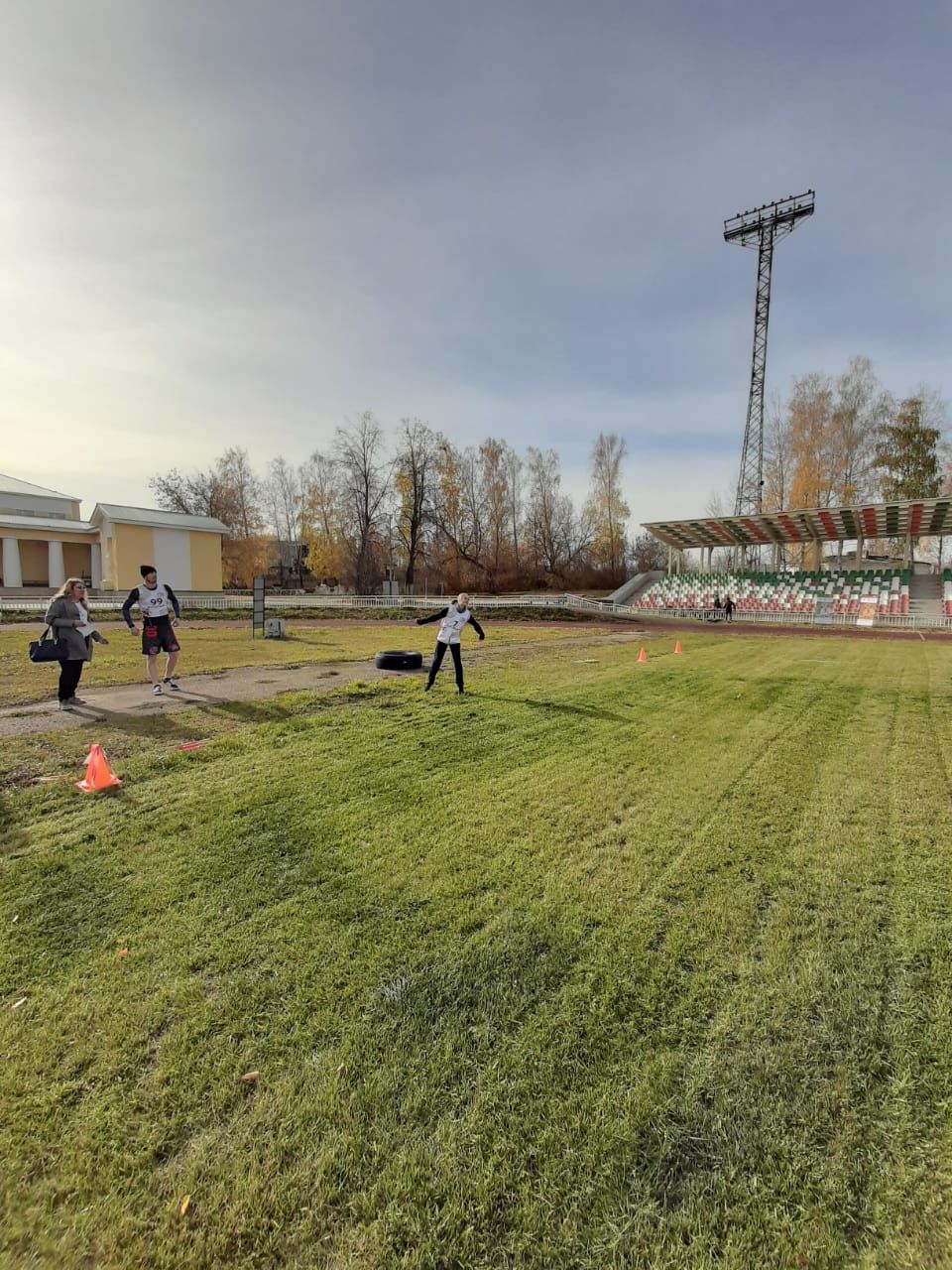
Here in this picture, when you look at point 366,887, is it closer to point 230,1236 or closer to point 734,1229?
point 230,1236

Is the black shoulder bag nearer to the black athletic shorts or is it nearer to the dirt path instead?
the dirt path

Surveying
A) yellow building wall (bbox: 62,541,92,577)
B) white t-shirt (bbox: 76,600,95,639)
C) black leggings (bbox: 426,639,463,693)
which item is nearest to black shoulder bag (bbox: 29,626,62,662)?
white t-shirt (bbox: 76,600,95,639)

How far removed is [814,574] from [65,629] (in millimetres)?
39585

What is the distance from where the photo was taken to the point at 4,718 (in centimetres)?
704

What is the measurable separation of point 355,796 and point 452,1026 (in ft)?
8.18

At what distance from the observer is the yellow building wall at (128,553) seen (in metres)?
34.5

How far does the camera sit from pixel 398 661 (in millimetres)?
11141

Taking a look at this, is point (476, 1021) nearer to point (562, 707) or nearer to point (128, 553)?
point (562, 707)

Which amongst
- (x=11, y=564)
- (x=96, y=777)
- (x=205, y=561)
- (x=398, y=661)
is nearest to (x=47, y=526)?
(x=11, y=564)

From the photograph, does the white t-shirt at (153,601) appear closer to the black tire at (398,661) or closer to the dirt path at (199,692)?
the dirt path at (199,692)

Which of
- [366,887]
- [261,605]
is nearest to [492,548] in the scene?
[261,605]

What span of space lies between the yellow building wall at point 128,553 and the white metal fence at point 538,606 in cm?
449

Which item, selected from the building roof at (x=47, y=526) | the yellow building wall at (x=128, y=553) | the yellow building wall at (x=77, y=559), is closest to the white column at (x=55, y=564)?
the building roof at (x=47, y=526)

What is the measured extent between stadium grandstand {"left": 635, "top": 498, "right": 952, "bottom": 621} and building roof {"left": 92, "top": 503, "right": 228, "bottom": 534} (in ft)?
98.5
